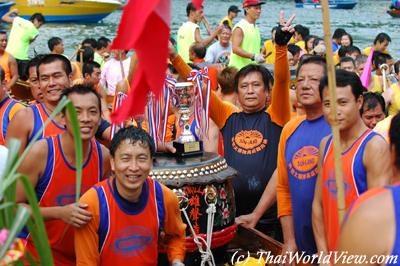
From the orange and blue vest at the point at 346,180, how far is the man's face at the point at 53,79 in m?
1.48

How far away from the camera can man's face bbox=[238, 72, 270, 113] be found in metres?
4.29


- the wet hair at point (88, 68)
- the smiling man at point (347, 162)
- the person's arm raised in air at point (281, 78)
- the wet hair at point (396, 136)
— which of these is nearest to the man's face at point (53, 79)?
the person's arm raised in air at point (281, 78)

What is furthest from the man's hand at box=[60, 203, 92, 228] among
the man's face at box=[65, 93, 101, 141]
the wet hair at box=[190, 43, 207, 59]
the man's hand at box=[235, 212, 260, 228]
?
the wet hair at box=[190, 43, 207, 59]

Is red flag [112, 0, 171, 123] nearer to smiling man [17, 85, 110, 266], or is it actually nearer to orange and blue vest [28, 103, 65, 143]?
smiling man [17, 85, 110, 266]

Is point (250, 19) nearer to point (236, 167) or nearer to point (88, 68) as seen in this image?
point (88, 68)

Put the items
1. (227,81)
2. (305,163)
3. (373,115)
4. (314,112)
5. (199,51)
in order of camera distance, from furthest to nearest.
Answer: (199,51) → (227,81) → (373,115) → (314,112) → (305,163)

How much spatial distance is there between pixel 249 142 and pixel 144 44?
2.52 meters

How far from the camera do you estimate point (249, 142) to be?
13.7ft

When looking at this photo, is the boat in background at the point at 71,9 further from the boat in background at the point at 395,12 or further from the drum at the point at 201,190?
the drum at the point at 201,190

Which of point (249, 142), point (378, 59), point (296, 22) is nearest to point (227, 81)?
point (249, 142)

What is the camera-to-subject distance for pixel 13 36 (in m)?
11.4

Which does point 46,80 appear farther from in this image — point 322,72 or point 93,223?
point 322,72

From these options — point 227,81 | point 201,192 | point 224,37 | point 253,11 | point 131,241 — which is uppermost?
point 253,11

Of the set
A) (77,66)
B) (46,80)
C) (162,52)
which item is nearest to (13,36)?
(77,66)
